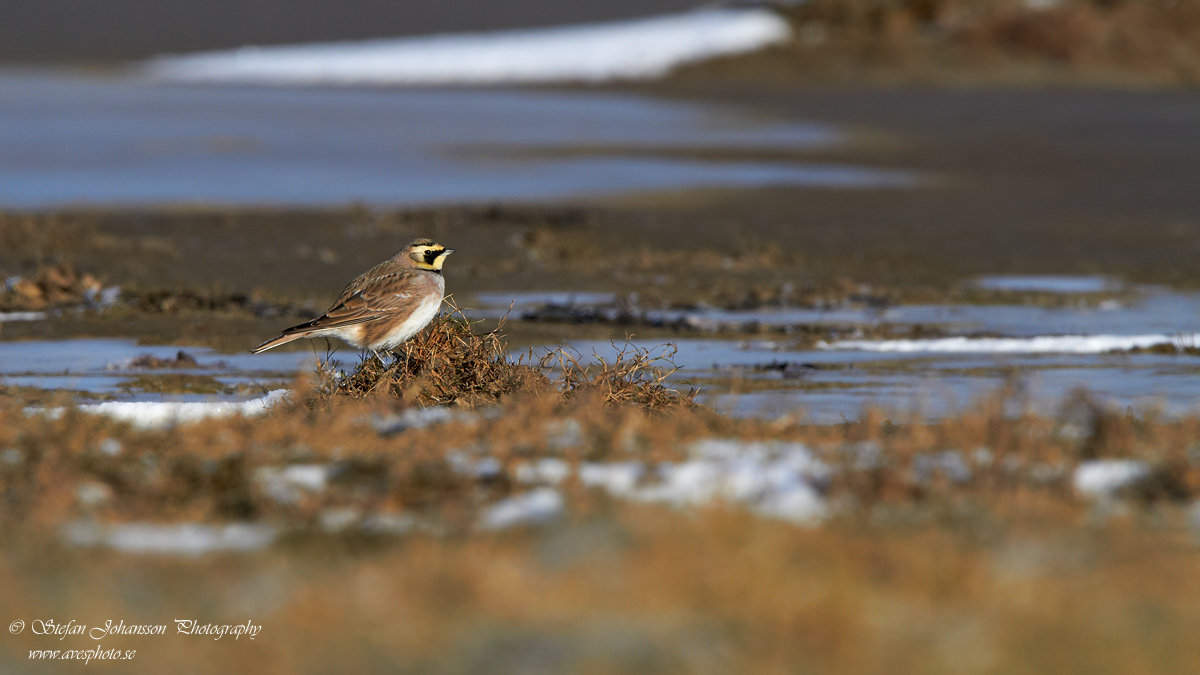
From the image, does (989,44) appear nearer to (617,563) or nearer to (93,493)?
(93,493)

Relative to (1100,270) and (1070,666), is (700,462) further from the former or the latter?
(1100,270)

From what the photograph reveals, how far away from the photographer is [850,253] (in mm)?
19031

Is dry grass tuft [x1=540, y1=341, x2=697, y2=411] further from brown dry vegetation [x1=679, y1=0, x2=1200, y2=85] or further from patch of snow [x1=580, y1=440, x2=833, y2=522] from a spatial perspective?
brown dry vegetation [x1=679, y1=0, x2=1200, y2=85]

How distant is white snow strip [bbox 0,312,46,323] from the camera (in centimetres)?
1398

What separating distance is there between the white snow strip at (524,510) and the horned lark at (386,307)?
2.96 m

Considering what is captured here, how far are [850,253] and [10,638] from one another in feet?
49.2

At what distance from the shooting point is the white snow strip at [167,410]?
7.85 m

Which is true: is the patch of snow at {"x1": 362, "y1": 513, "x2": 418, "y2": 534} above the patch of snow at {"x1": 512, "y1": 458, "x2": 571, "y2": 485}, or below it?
above

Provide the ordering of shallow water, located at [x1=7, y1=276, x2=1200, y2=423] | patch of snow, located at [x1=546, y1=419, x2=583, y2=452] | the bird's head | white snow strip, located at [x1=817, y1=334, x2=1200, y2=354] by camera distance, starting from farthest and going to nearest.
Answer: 1. white snow strip, located at [x1=817, y1=334, x2=1200, y2=354]
2. shallow water, located at [x1=7, y1=276, x2=1200, y2=423]
3. the bird's head
4. patch of snow, located at [x1=546, y1=419, x2=583, y2=452]

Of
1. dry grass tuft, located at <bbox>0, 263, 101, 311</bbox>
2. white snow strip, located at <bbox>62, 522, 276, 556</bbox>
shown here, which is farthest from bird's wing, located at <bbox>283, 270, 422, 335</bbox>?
dry grass tuft, located at <bbox>0, 263, 101, 311</bbox>

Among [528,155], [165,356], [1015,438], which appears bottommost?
[528,155]

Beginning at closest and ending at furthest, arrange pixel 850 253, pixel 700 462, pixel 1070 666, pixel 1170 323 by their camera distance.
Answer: pixel 1070 666 < pixel 700 462 < pixel 1170 323 < pixel 850 253

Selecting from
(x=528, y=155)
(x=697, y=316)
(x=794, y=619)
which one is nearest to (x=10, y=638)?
(x=794, y=619)

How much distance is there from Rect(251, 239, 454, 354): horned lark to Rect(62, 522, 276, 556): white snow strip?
9.98ft
